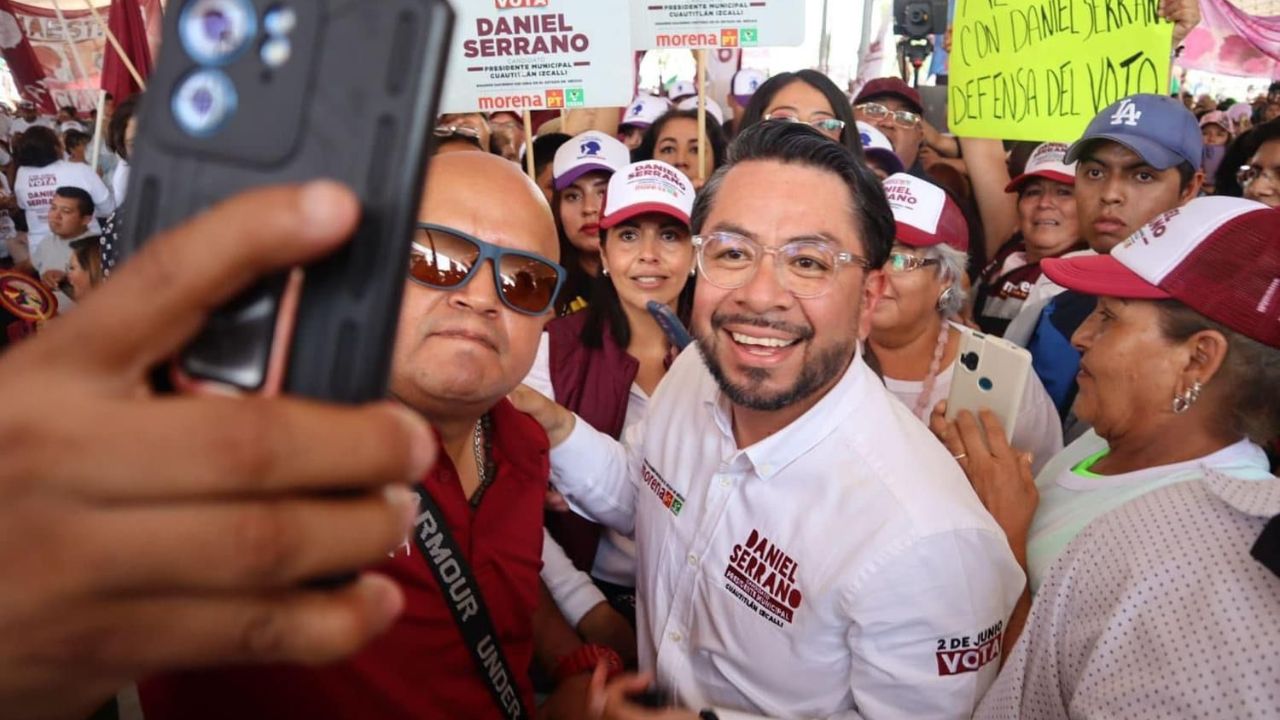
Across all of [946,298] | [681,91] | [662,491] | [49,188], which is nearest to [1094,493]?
[662,491]

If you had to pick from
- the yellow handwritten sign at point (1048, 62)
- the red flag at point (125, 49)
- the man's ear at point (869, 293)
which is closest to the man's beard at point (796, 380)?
the man's ear at point (869, 293)

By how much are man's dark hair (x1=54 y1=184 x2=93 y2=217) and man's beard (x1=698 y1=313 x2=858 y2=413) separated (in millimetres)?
5314

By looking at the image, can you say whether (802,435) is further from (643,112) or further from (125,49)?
(125,49)

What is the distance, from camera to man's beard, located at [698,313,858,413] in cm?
181

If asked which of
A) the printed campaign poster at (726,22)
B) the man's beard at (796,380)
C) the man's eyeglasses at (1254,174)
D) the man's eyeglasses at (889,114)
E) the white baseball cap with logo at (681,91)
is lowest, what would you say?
the man's beard at (796,380)

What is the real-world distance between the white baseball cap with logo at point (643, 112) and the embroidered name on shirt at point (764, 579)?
4.31 meters

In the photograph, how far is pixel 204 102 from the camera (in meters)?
0.54

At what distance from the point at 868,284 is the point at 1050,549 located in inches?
29.9

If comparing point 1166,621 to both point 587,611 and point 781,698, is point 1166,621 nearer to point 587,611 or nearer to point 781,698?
point 781,698

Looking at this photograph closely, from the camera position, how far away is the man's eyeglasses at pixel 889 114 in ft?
14.6

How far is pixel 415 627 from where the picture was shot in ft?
4.75

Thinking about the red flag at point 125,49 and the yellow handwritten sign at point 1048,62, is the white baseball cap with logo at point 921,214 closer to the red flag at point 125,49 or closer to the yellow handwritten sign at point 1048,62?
the yellow handwritten sign at point 1048,62

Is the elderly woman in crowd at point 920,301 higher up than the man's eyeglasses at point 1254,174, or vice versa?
the man's eyeglasses at point 1254,174

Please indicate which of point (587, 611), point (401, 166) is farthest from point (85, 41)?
point (401, 166)
